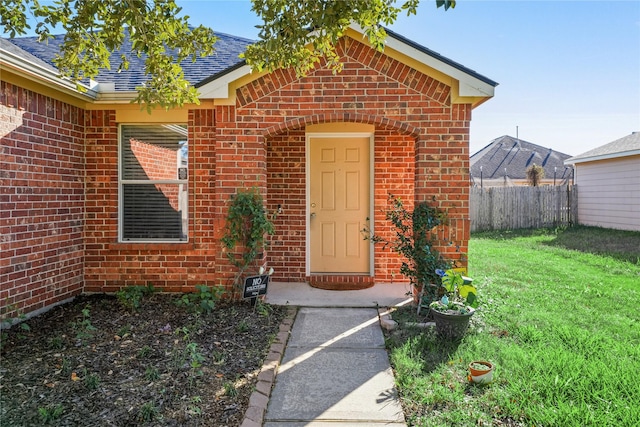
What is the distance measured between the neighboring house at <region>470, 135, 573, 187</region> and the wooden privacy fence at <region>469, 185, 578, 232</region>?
11.7 metres

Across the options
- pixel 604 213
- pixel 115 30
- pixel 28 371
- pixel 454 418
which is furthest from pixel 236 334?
pixel 604 213

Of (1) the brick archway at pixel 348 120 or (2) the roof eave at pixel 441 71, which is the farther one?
(1) the brick archway at pixel 348 120

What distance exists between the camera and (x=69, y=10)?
399cm

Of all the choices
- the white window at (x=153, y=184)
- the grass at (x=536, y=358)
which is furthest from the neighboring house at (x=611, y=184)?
the white window at (x=153, y=184)

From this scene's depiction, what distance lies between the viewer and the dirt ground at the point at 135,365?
2.96 m

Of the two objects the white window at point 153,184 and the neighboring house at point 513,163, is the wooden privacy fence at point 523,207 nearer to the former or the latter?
the neighboring house at point 513,163

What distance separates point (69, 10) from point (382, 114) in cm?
369

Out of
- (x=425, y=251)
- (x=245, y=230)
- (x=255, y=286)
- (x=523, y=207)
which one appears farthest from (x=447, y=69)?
(x=523, y=207)

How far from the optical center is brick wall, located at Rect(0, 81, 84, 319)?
15.8 feet

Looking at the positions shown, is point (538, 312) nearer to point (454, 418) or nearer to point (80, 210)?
point (454, 418)

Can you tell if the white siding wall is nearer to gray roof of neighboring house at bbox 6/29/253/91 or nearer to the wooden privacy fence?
the wooden privacy fence

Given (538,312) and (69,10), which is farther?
(538,312)

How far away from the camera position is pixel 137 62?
295 inches

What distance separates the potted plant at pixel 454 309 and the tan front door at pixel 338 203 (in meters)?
2.70
